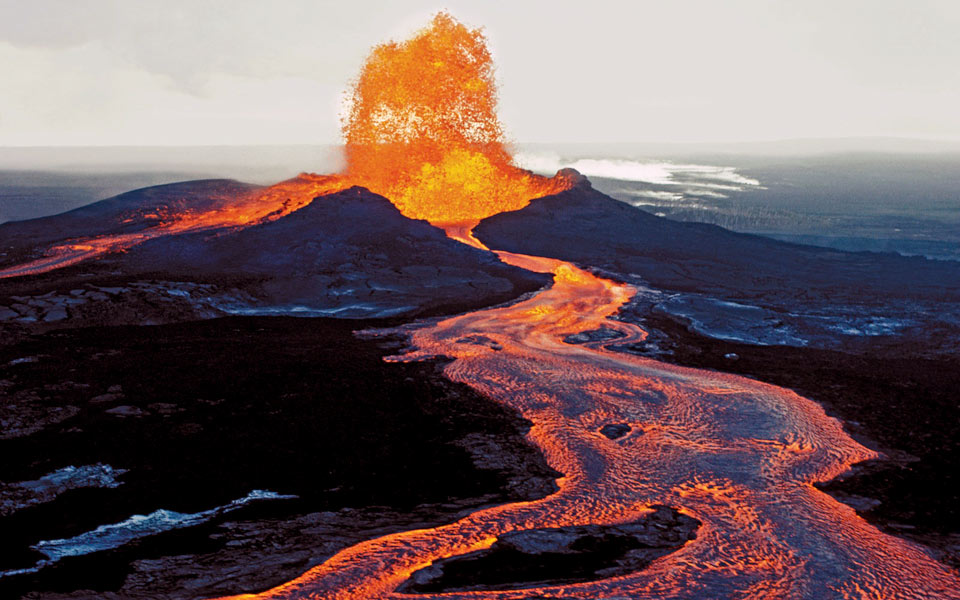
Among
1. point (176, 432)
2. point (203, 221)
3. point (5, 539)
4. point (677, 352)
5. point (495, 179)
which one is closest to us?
point (5, 539)

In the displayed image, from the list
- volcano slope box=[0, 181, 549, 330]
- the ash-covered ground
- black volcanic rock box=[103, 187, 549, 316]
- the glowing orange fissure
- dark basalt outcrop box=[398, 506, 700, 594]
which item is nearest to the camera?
dark basalt outcrop box=[398, 506, 700, 594]

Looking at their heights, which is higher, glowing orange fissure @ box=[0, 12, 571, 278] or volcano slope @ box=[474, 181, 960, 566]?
glowing orange fissure @ box=[0, 12, 571, 278]

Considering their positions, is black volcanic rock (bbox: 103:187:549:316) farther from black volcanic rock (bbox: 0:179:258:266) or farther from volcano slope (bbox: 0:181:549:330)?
black volcanic rock (bbox: 0:179:258:266)

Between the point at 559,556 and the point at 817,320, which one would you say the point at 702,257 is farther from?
the point at 559,556

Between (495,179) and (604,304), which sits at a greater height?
(495,179)

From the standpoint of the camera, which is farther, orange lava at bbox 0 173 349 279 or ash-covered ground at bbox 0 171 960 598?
orange lava at bbox 0 173 349 279

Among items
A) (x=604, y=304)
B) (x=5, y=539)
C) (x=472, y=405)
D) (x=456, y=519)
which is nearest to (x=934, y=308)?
(x=604, y=304)

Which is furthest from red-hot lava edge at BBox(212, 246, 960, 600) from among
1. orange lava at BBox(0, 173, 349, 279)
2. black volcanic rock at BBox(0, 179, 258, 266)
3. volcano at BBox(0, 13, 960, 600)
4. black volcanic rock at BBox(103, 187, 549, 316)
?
black volcanic rock at BBox(0, 179, 258, 266)

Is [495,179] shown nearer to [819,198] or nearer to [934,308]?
[934,308]
